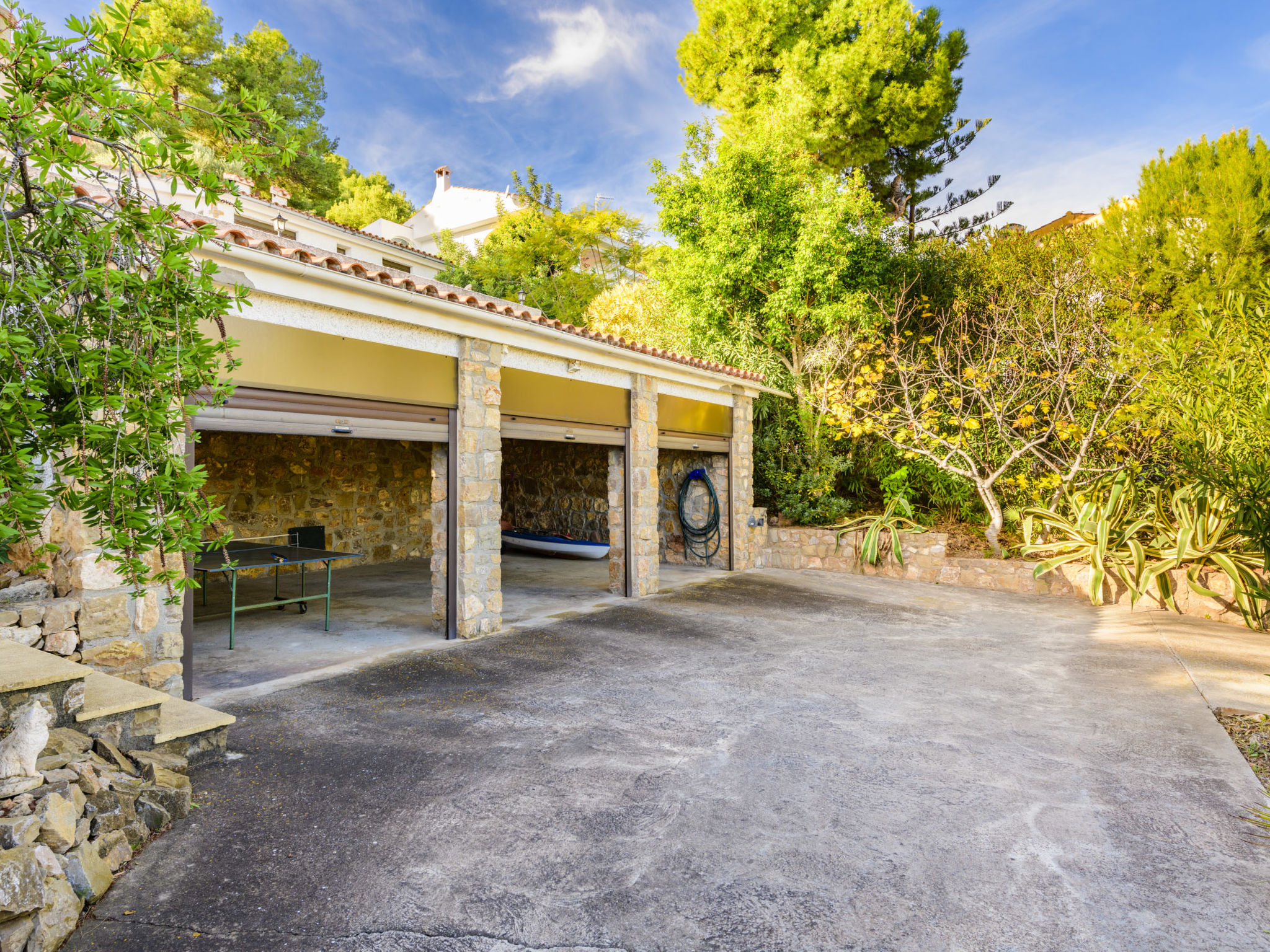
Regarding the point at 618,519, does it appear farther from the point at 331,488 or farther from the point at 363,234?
the point at 363,234

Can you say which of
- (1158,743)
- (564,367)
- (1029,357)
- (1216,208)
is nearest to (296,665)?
(564,367)

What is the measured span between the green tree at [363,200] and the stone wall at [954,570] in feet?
64.7

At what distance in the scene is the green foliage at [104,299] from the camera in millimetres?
1619

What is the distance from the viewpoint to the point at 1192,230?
9.61 meters

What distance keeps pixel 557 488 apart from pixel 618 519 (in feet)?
15.8

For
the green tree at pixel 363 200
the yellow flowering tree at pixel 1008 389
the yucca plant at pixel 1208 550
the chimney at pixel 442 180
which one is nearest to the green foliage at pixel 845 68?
the yellow flowering tree at pixel 1008 389

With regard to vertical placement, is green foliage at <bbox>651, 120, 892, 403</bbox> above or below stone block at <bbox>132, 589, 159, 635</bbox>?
above

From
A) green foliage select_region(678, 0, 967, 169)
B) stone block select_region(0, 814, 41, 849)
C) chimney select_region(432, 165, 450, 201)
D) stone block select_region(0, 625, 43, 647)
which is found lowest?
stone block select_region(0, 814, 41, 849)

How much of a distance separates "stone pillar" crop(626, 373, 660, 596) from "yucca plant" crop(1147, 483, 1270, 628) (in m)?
5.59

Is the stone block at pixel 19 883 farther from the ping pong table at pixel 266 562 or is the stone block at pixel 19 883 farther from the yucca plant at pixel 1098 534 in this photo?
the yucca plant at pixel 1098 534

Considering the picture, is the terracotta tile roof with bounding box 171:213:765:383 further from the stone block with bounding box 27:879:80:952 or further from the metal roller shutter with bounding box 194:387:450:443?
the stone block with bounding box 27:879:80:952

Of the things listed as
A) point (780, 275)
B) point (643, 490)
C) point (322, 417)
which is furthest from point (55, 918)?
point (780, 275)

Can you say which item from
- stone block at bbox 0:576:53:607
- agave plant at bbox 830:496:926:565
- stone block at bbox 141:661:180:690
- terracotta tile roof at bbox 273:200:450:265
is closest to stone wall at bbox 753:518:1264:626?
agave plant at bbox 830:496:926:565

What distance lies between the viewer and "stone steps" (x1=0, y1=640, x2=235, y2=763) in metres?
2.70
